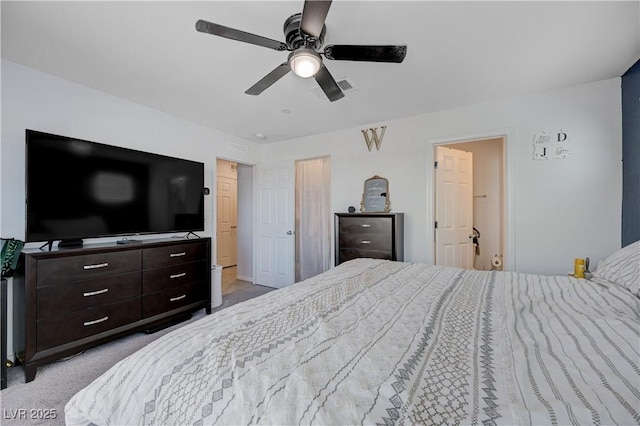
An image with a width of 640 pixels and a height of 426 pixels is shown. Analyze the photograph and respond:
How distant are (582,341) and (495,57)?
2060 mm

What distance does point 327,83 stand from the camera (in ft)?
6.25

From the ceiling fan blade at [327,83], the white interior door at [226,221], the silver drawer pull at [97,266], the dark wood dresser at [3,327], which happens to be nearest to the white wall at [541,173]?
the ceiling fan blade at [327,83]

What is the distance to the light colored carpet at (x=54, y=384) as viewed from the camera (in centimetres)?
155

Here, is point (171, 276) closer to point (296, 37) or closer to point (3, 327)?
point (3, 327)

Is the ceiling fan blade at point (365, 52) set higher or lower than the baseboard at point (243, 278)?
higher

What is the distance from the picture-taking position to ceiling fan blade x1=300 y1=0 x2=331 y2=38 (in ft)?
3.94

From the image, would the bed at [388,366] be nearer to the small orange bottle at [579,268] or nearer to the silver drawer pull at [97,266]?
the small orange bottle at [579,268]

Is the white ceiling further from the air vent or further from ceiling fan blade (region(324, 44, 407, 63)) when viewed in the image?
ceiling fan blade (region(324, 44, 407, 63))

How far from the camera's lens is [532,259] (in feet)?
8.79

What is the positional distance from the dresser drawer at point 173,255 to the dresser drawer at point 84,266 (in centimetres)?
9

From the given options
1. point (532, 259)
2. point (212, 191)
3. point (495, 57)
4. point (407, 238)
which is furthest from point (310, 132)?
point (532, 259)

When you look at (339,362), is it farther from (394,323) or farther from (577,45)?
(577,45)

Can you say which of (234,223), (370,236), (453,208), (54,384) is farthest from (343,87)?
(234,223)

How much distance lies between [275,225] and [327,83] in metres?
2.83
